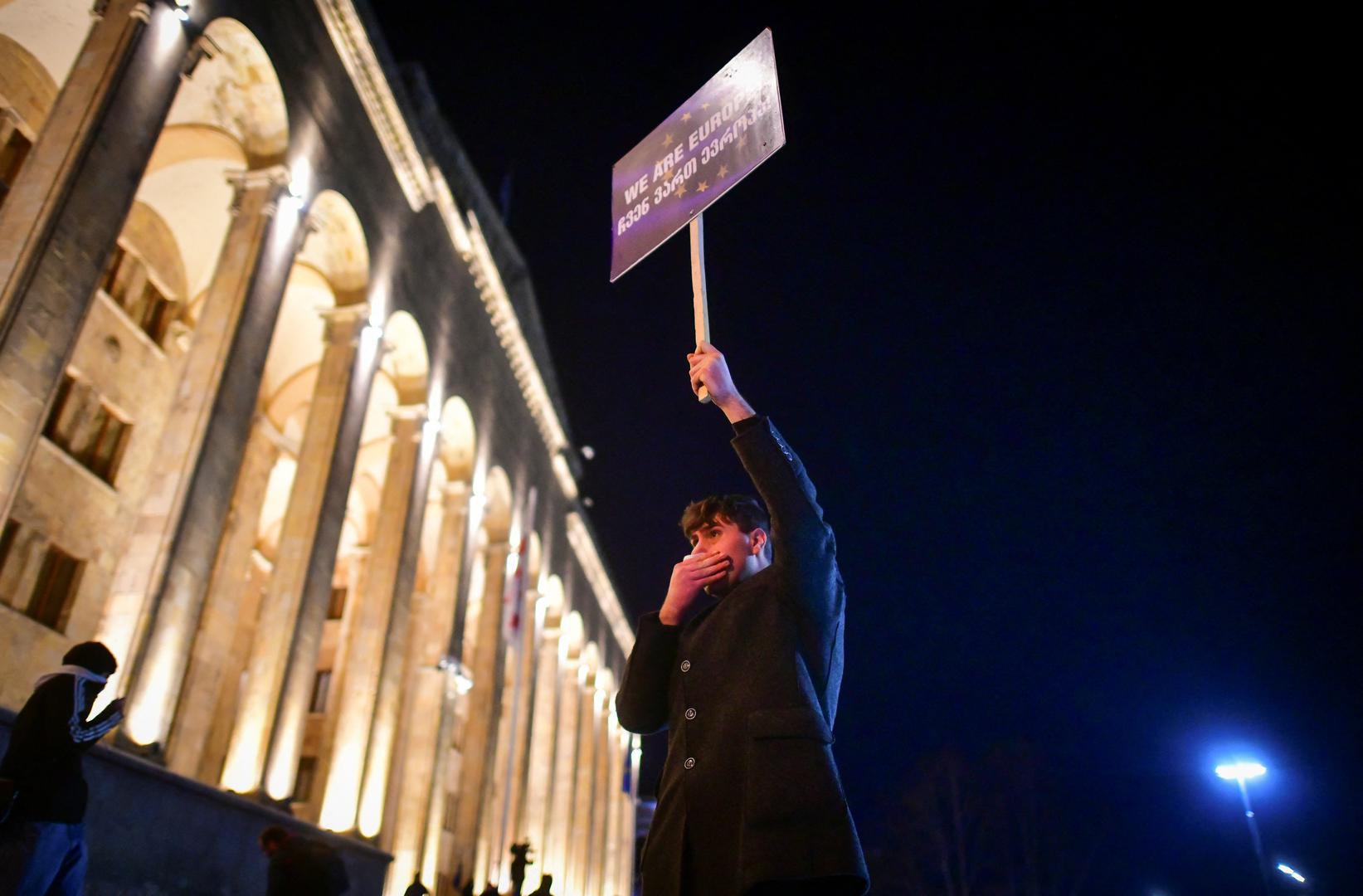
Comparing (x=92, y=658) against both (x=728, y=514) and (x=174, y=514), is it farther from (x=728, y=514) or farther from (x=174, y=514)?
(x=174, y=514)

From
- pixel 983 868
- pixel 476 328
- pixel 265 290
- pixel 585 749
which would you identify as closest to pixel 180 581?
pixel 265 290

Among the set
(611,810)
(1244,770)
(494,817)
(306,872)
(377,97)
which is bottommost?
(306,872)

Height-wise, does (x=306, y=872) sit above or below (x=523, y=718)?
below

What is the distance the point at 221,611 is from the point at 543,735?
17157mm

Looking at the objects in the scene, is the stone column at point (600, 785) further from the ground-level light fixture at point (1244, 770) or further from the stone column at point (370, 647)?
the ground-level light fixture at point (1244, 770)

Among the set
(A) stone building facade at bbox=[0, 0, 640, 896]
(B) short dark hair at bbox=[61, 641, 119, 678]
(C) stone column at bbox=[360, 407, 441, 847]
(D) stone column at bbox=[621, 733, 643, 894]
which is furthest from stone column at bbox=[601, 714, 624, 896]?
(B) short dark hair at bbox=[61, 641, 119, 678]

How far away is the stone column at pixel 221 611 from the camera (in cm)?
1256

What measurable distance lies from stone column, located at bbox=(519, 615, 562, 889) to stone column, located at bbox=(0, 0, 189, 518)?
21.1 meters

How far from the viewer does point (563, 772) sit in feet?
107

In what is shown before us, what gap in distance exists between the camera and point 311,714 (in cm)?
2766

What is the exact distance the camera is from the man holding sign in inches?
88.0

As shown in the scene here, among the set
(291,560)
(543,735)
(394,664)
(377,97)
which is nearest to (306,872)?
(291,560)

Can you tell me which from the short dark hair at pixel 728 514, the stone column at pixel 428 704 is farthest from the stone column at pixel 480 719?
the short dark hair at pixel 728 514

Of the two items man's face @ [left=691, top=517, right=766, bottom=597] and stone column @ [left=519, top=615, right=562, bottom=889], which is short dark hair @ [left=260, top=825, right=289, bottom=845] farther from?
stone column @ [left=519, top=615, right=562, bottom=889]
